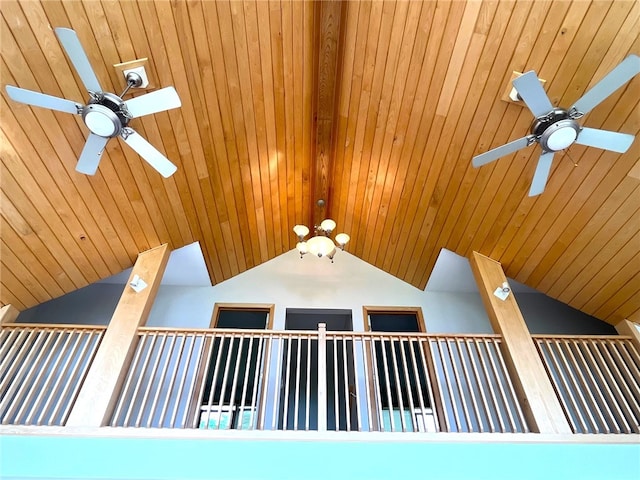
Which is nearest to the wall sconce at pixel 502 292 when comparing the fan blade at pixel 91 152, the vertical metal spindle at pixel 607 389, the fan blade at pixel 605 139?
the vertical metal spindle at pixel 607 389

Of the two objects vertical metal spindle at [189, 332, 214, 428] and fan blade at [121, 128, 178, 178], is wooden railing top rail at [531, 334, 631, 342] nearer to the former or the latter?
vertical metal spindle at [189, 332, 214, 428]

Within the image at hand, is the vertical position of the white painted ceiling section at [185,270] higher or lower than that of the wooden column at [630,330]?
higher

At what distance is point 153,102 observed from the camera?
8.45ft

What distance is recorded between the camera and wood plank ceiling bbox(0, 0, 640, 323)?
288 cm

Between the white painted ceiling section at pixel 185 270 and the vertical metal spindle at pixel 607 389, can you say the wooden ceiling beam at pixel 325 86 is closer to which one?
the white painted ceiling section at pixel 185 270

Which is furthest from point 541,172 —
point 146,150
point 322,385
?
point 146,150

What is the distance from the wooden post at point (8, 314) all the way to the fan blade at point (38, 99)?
2750 mm

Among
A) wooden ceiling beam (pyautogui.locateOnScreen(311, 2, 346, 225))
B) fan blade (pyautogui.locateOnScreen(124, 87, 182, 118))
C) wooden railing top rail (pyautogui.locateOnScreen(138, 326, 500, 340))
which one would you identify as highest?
wooden ceiling beam (pyautogui.locateOnScreen(311, 2, 346, 225))

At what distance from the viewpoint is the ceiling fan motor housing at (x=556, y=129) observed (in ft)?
8.66

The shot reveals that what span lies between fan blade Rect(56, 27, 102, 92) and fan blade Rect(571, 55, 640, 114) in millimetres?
3157

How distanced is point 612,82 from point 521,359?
2.66 m

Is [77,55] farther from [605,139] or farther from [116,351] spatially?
[605,139]

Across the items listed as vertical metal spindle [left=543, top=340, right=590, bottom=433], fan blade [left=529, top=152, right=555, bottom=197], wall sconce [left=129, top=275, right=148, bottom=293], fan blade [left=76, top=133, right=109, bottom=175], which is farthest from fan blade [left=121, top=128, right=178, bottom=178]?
vertical metal spindle [left=543, top=340, right=590, bottom=433]

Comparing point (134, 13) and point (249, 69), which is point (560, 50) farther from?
point (134, 13)
